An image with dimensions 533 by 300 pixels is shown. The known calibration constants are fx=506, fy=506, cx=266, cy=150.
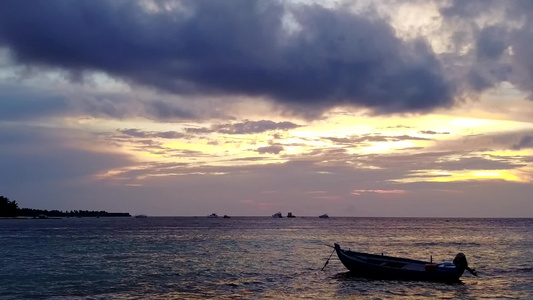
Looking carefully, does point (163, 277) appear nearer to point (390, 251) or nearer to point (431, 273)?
point (431, 273)

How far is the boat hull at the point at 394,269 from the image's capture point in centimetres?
4428

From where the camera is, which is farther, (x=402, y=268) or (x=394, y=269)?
(x=402, y=268)

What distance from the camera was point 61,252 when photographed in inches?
2862

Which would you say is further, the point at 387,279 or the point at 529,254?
the point at 529,254

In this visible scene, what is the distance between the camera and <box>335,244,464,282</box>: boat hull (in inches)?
1743

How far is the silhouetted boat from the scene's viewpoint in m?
44.2

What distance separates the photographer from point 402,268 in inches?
1796

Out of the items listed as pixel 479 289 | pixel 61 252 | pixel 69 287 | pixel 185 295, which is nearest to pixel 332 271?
pixel 479 289

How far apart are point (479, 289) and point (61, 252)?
5645 centimetres

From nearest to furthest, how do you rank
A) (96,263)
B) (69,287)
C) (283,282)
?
1. (69,287)
2. (283,282)
3. (96,263)

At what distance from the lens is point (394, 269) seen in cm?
4541

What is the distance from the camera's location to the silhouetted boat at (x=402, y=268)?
44188 millimetres

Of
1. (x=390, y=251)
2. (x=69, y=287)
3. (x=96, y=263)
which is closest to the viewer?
(x=69, y=287)

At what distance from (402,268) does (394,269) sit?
81 cm
